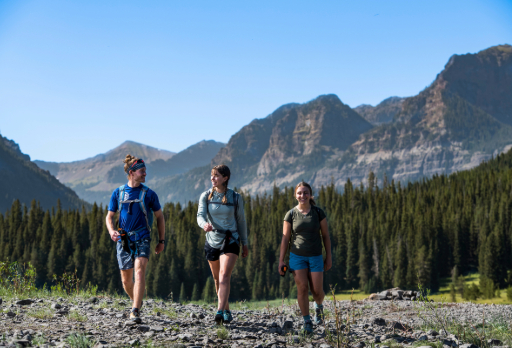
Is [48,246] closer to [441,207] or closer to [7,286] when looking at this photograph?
[441,207]

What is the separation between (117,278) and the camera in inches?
3804

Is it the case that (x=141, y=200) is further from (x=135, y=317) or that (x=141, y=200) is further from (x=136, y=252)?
(x=135, y=317)

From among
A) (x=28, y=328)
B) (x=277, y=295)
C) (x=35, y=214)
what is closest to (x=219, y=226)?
(x=28, y=328)

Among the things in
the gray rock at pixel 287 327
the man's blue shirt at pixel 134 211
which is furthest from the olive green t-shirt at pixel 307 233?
the man's blue shirt at pixel 134 211

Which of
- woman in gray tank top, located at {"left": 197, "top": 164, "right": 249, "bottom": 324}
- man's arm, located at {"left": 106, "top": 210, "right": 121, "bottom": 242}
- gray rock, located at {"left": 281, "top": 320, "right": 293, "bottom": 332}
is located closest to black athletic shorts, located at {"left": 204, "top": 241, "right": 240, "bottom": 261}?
woman in gray tank top, located at {"left": 197, "top": 164, "right": 249, "bottom": 324}

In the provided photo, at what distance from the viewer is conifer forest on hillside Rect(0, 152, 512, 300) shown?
78.6m

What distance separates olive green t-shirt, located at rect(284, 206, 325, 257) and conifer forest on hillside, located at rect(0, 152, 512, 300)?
67351 mm

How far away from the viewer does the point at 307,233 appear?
816 centimetres

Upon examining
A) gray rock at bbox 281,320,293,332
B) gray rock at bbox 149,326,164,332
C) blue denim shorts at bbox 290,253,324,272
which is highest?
blue denim shorts at bbox 290,253,324,272

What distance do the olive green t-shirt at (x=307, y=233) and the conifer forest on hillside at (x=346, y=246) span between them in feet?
221

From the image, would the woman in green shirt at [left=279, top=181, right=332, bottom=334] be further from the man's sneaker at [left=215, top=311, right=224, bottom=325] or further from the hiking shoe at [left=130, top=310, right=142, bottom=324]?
the hiking shoe at [left=130, top=310, right=142, bottom=324]

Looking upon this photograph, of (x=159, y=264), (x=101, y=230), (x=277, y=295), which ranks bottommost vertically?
(x=277, y=295)

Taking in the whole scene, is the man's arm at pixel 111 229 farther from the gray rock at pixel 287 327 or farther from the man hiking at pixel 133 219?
the gray rock at pixel 287 327

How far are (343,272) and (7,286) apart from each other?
86.3 metres
